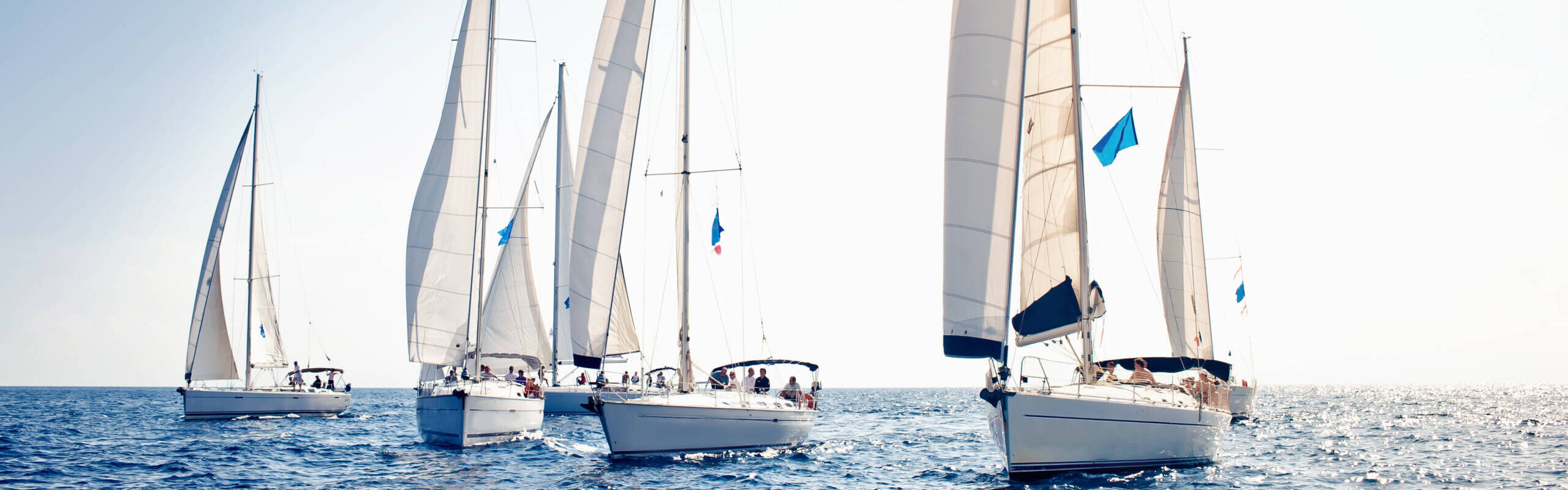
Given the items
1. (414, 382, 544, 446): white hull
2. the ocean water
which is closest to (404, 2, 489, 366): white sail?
(414, 382, 544, 446): white hull

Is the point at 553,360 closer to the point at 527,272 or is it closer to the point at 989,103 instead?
the point at 527,272

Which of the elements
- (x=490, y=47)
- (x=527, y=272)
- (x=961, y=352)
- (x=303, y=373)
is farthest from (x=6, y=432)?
(x=961, y=352)

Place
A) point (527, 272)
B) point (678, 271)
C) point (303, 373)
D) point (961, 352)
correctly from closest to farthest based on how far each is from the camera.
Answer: point (961, 352)
point (678, 271)
point (527, 272)
point (303, 373)

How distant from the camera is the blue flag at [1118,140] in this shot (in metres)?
19.0

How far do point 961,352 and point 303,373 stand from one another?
3425cm

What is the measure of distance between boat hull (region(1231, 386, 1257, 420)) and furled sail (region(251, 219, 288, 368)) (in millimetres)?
36737

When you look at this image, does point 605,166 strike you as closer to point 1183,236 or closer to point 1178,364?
point 1178,364

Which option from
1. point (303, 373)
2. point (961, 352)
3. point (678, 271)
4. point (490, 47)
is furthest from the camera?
point (303, 373)

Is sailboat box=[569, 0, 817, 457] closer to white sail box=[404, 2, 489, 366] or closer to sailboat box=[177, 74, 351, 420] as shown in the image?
white sail box=[404, 2, 489, 366]

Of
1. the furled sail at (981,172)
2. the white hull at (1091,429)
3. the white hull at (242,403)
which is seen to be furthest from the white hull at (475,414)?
the white hull at (242,403)

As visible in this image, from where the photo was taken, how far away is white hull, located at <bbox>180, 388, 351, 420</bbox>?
117 feet

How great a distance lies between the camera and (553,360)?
35.0m

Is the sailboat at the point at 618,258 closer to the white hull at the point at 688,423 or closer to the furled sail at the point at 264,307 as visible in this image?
the white hull at the point at 688,423

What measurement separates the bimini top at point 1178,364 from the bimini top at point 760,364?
23.5 feet
